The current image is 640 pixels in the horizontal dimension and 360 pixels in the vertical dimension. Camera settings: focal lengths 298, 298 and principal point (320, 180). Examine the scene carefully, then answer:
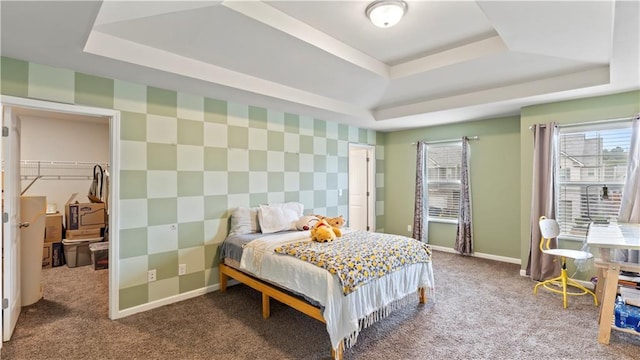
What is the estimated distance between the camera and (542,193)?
3729mm

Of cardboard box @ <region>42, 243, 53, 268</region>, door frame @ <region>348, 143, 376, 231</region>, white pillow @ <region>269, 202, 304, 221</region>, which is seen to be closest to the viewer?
white pillow @ <region>269, 202, 304, 221</region>

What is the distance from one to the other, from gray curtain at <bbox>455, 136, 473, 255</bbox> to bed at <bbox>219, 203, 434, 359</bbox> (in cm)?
200

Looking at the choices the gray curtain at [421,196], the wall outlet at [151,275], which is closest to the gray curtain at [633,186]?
the gray curtain at [421,196]

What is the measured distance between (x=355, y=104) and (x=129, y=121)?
2.86 metres

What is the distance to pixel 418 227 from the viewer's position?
539 centimetres

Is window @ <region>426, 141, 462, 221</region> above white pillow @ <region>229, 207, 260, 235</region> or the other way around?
above

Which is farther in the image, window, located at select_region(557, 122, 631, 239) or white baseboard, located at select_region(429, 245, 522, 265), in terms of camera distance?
white baseboard, located at select_region(429, 245, 522, 265)

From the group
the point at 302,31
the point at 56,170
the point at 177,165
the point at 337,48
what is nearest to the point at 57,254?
the point at 56,170

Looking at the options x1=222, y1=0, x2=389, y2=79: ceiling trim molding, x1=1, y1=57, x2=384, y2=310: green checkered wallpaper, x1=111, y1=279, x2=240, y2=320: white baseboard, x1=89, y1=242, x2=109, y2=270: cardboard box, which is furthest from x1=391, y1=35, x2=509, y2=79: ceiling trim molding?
x1=89, y1=242, x2=109, y2=270: cardboard box

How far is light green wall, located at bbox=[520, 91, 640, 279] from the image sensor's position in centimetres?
327

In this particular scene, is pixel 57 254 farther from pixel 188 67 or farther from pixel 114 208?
pixel 188 67

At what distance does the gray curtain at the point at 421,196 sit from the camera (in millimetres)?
5340

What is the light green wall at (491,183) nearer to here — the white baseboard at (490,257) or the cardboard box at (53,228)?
the white baseboard at (490,257)

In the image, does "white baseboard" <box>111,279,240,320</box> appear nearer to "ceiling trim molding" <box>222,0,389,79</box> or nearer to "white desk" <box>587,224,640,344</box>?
"ceiling trim molding" <box>222,0,389,79</box>
